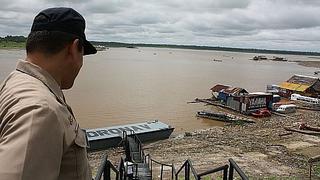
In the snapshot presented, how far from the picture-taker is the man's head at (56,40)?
1.58 m

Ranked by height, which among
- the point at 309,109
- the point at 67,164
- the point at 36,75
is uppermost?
the point at 36,75

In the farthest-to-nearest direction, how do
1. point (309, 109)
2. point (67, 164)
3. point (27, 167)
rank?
point (309, 109), point (67, 164), point (27, 167)

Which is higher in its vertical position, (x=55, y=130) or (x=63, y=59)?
(x=63, y=59)

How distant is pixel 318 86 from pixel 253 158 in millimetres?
30479

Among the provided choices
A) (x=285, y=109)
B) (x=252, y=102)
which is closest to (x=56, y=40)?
(x=252, y=102)

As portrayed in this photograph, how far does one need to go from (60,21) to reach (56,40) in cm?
8

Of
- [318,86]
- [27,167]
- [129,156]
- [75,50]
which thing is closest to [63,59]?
[75,50]

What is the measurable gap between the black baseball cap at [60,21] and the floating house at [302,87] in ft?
151

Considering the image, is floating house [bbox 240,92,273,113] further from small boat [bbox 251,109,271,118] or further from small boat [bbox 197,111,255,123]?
small boat [bbox 197,111,255,123]

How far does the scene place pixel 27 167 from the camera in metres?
1.18

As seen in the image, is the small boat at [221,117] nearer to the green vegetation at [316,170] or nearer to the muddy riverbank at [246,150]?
the muddy riverbank at [246,150]

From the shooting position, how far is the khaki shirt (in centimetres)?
119

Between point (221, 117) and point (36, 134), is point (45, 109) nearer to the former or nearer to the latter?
point (36, 134)

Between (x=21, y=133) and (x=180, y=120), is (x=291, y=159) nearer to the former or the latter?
(x=180, y=120)
